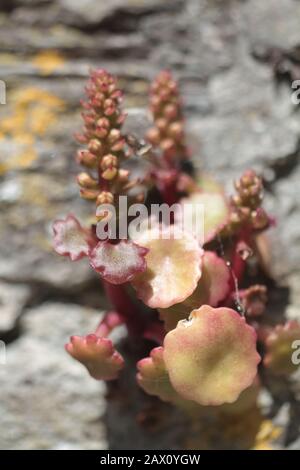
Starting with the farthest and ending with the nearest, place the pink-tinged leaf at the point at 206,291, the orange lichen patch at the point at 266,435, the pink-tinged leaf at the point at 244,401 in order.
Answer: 1. the orange lichen patch at the point at 266,435
2. the pink-tinged leaf at the point at 244,401
3. the pink-tinged leaf at the point at 206,291

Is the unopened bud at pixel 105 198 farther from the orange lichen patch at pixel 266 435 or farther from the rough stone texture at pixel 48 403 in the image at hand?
the orange lichen patch at pixel 266 435

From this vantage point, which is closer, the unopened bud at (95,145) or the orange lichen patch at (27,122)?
the unopened bud at (95,145)

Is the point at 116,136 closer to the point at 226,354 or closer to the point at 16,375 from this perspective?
the point at 226,354

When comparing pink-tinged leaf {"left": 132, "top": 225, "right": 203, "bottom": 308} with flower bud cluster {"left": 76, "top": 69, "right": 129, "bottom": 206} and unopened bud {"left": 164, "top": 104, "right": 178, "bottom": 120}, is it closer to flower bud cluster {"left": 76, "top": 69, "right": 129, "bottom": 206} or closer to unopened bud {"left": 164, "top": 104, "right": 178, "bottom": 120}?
flower bud cluster {"left": 76, "top": 69, "right": 129, "bottom": 206}

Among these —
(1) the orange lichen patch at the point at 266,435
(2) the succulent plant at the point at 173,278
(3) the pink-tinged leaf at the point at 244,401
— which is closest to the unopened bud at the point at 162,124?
(2) the succulent plant at the point at 173,278

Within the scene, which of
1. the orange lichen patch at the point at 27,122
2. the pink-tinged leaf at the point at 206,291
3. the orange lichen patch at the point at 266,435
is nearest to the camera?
the pink-tinged leaf at the point at 206,291

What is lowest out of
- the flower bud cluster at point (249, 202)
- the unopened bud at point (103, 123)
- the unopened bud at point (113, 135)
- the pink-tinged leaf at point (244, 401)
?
the pink-tinged leaf at point (244, 401)

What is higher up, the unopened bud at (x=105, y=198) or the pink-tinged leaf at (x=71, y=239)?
the unopened bud at (x=105, y=198)
